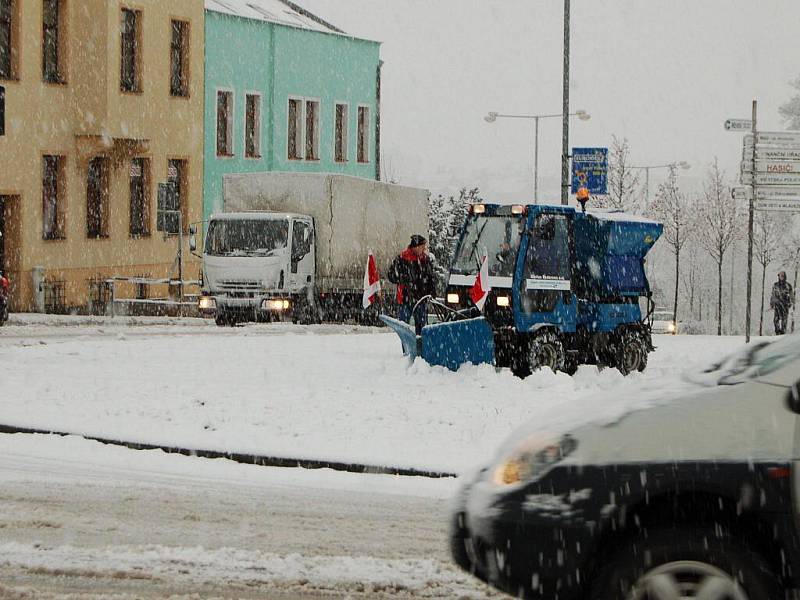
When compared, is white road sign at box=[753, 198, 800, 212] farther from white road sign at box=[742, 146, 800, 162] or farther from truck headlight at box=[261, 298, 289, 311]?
truck headlight at box=[261, 298, 289, 311]

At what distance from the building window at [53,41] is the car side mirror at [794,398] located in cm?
3386

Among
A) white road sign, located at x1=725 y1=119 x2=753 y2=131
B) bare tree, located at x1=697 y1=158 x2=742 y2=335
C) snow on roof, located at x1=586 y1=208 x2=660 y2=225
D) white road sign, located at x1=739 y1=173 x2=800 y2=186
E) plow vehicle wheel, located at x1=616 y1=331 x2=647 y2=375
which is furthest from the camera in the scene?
bare tree, located at x1=697 y1=158 x2=742 y2=335

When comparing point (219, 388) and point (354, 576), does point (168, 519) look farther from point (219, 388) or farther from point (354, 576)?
point (219, 388)

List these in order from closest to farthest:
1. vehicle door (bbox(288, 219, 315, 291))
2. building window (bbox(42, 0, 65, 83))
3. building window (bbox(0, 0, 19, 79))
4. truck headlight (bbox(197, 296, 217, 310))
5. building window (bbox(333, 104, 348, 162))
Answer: truck headlight (bbox(197, 296, 217, 310))
vehicle door (bbox(288, 219, 315, 291))
building window (bbox(0, 0, 19, 79))
building window (bbox(42, 0, 65, 83))
building window (bbox(333, 104, 348, 162))

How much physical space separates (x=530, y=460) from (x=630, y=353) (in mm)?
15578

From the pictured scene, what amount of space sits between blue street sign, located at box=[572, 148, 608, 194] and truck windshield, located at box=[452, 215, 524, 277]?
1035 cm

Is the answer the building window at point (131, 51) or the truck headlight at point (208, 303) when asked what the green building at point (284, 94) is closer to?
the building window at point (131, 51)

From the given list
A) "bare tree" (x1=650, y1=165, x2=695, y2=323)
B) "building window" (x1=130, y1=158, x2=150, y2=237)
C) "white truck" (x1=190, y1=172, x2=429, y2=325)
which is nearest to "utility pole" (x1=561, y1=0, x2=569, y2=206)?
"white truck" (x1=190, y1=172, x2=429, y2=325)

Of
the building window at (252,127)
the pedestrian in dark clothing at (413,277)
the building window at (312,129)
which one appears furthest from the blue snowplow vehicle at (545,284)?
the building window at (312,129)

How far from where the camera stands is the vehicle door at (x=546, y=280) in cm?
1948

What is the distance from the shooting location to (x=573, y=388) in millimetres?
16781

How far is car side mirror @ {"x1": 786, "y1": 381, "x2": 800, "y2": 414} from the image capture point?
536cm

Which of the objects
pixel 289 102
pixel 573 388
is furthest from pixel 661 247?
pixel 573 388

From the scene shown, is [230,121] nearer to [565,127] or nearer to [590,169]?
[565,127]
